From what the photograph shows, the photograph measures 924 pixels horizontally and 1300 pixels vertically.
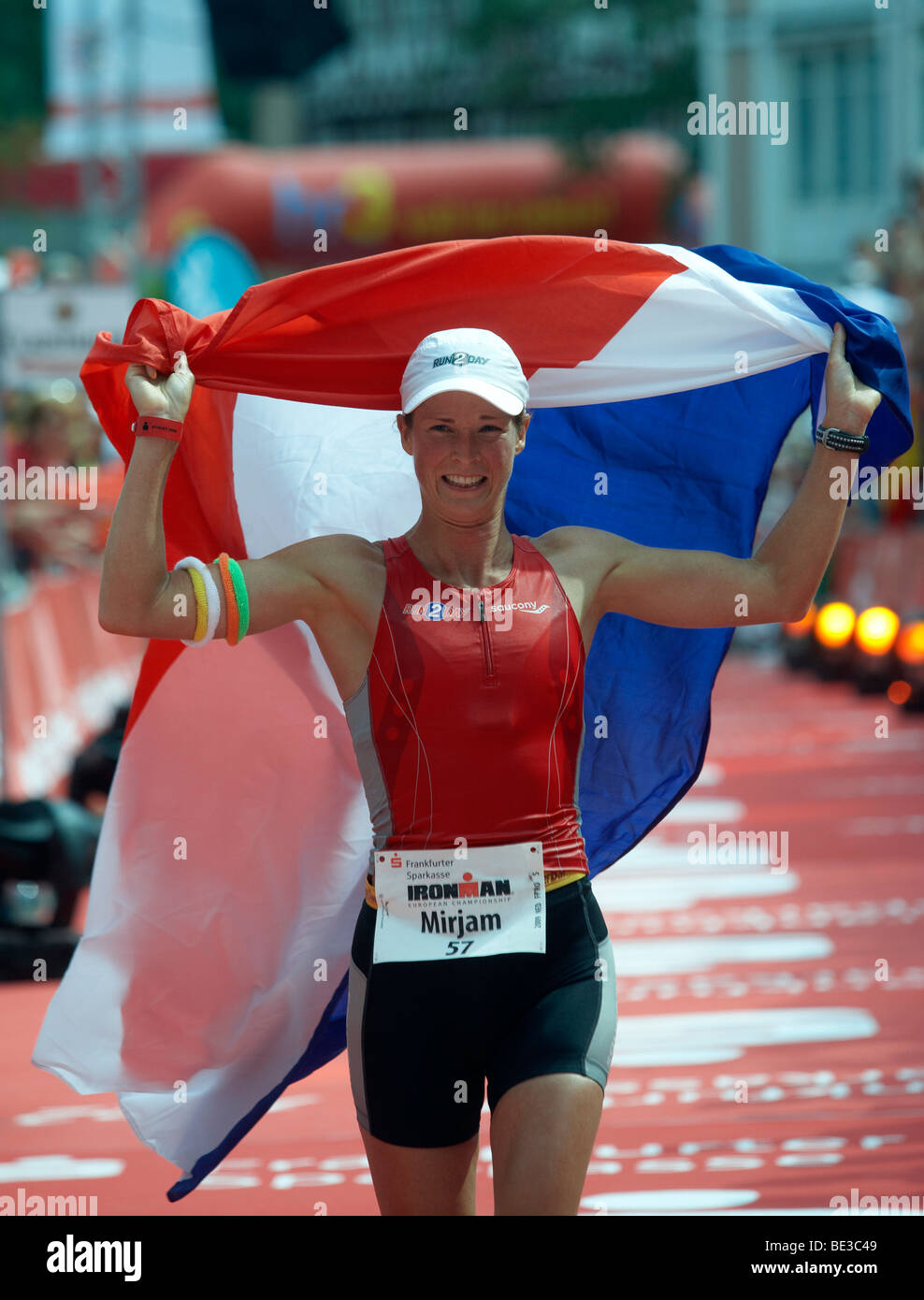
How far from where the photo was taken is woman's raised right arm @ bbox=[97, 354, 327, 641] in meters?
4.19

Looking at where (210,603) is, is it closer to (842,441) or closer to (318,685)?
(318,685)

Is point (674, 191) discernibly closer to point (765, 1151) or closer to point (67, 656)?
point (67, 656)

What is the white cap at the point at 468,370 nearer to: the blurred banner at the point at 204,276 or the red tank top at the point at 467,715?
the red tank top at the point at 467,715

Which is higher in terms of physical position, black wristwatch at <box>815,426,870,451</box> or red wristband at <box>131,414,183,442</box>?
red wristband at <box>131,414,183,442</box>

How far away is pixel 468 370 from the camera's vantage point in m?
4.23

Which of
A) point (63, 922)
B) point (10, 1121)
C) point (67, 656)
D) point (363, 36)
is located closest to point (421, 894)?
point (10, 1121)

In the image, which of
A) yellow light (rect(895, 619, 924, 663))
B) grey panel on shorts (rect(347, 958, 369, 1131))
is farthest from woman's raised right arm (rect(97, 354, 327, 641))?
yellow light (rect(895, 619, 924, 663))

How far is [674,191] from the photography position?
176 feet

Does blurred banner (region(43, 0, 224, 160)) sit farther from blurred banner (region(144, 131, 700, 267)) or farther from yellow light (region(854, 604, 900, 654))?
blurred banner (region(144, 131, 700, 267))

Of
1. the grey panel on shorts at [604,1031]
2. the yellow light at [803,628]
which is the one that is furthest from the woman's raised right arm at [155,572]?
the yellow light at [803,628]

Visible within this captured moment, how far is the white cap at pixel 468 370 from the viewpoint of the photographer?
4215 mm

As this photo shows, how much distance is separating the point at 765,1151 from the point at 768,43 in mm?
42803

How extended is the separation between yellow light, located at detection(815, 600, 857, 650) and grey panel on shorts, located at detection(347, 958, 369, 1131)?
54.4 ft

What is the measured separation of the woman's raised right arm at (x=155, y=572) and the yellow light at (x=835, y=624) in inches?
656
